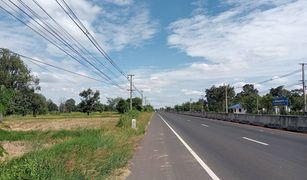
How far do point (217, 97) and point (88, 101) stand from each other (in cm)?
4969

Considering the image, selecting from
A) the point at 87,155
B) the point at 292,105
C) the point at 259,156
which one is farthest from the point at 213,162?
the point at 292,105

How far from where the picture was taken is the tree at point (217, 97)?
14750 centimetres

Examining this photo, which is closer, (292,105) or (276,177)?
(276,177)

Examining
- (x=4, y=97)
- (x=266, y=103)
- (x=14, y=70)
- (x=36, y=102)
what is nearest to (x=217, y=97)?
(x=266, y=103)

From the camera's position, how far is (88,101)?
158m

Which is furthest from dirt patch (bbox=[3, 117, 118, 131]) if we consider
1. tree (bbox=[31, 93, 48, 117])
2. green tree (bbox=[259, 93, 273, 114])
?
green tree (bbox=[259, 93, 273, 114])

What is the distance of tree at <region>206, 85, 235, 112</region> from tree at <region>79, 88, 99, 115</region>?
44.0 meters

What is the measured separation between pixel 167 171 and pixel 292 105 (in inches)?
4745

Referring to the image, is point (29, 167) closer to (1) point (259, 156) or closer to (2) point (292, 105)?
(1) point (259, 156)

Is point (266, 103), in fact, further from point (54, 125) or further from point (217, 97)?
point (54, 125)

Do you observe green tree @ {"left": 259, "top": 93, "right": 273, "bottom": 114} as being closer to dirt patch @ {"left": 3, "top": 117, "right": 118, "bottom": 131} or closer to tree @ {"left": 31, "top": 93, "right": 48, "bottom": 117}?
tree @ {"left": 31, "top": 93, "right": 48, "bottom": 117}

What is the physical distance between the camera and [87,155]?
49.4ft

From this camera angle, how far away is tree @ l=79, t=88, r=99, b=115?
157 metres

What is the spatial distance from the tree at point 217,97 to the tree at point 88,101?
144 feet
